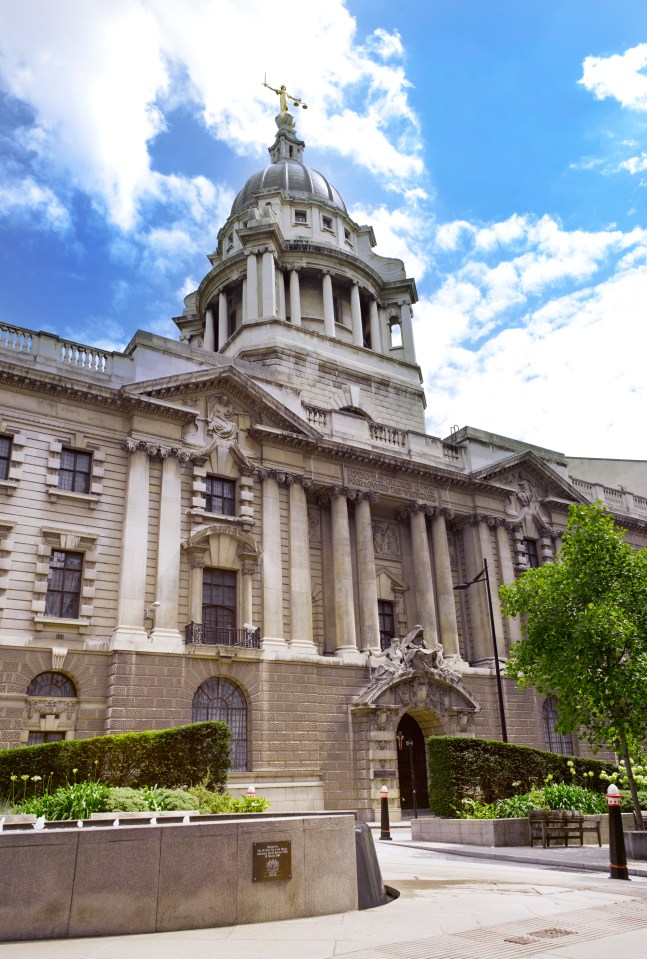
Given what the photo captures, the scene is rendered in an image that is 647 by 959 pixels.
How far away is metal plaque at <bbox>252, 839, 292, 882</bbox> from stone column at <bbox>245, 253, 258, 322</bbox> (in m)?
35.4

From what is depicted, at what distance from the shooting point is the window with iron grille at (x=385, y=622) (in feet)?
114

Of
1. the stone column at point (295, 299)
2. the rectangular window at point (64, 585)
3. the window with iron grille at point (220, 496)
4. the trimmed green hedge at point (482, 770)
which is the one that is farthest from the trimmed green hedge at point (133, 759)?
the stone column at point (295, 299)

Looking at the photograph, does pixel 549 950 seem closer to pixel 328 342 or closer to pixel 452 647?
pixel 452 647

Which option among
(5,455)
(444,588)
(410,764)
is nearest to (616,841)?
(410,764)

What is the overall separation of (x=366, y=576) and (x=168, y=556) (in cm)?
959

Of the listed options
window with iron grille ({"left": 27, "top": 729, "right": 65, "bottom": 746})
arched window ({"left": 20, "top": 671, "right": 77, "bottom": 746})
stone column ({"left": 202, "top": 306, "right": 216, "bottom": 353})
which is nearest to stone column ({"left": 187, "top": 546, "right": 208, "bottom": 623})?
arched window ({"left": 20, "top": 671, "right": 77, "bottom": 746})

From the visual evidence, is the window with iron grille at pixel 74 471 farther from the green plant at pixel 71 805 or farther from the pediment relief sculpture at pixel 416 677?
the green plant at pixel 71 805

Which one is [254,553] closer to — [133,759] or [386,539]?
[386,539]

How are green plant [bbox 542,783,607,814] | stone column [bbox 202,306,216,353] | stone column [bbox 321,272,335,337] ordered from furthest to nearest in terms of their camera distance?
stone column [bbox 202,306,216,353] → stone column [bbox 321,272,335,337] → green plant [bbox 542,783,607,814]

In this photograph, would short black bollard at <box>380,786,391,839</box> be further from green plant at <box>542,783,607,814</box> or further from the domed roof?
the domed roof

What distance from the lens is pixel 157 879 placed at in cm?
908

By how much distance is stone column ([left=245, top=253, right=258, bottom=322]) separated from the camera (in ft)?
142

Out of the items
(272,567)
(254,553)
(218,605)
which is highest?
(254,553)

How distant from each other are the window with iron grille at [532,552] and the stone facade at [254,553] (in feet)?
0.31
